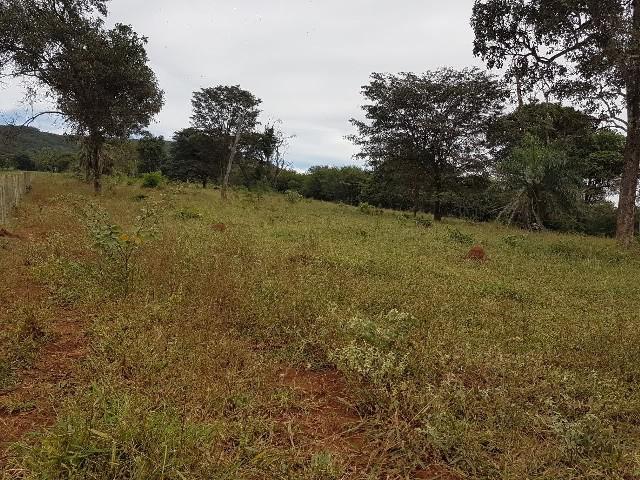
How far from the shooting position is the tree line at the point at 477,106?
1304cm

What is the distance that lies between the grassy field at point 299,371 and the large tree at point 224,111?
3551 centimetres

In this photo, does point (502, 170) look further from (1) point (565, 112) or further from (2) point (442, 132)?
(1) point (565, 112)

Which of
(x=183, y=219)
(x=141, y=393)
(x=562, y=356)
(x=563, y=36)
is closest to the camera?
(x=141, y=393)

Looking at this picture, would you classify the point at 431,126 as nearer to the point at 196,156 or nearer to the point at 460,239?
the point at 460,239

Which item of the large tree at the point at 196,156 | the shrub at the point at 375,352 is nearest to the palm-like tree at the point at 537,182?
the shrub at the point at 375,352

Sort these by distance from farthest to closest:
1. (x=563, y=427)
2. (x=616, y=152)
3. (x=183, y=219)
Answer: (x=616, y=152) → (x=183, y=219) → (x=563, y=427)

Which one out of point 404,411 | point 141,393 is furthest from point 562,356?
point 141,393

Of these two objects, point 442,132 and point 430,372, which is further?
point 442,132

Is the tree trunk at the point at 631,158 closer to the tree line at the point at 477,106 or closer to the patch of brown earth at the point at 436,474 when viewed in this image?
the tree line at the point at 477,106

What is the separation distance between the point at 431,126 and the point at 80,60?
17.2m

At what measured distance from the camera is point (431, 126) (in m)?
24.1

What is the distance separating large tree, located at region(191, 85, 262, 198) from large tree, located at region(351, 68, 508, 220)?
17640 mm

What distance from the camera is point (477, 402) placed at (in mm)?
3537

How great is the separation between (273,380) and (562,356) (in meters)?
3.14
